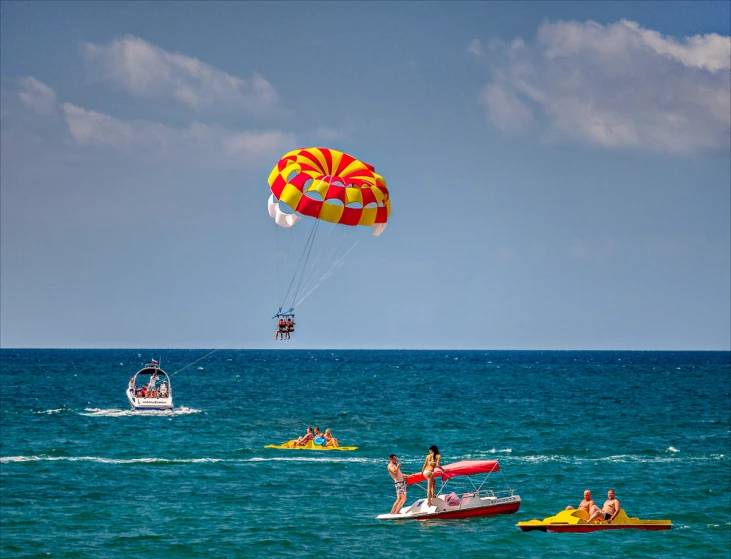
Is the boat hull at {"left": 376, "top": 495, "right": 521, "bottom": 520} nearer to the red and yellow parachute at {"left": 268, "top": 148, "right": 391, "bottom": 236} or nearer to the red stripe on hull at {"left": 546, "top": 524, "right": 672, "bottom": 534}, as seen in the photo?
the red stripe on hull at {"left": 546, "top": 524, "right": 672, "bottom": 534}

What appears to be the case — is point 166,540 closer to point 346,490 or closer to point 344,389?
point 346,490

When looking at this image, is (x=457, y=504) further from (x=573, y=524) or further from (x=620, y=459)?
(x=620, y=459)

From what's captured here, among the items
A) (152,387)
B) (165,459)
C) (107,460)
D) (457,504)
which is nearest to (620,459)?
(457,504)

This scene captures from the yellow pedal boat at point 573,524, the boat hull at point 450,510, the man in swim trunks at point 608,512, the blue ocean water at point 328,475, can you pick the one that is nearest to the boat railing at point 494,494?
the boat hull at point 450,510

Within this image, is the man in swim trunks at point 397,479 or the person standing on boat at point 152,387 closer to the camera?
the man in swim trunks at point 397,479

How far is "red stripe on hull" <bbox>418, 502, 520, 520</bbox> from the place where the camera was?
1262 inches

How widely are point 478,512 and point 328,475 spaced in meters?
10.5

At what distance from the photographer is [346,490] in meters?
37.7

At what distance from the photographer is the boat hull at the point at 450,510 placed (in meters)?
32.0

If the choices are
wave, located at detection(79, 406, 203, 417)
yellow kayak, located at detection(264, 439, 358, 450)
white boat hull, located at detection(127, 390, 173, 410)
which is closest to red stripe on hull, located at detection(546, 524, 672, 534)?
yellow kayak, located at detection(264, 439, 358, 450)

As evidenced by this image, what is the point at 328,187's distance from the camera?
33.3 metres

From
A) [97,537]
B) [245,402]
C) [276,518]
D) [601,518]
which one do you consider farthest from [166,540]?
[245,402]

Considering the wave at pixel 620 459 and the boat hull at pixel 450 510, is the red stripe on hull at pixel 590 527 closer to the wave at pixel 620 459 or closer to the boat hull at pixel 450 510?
the boat hull at pixel 450 510

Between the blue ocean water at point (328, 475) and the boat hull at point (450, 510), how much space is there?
39 cm
